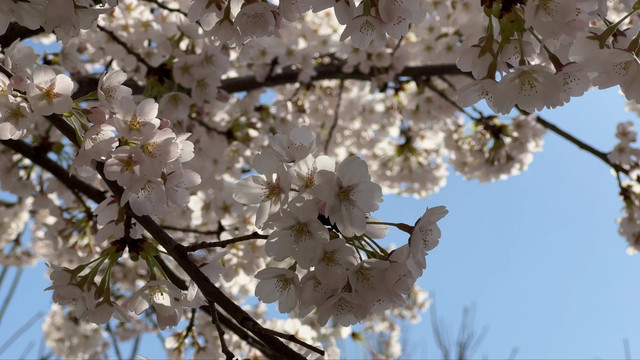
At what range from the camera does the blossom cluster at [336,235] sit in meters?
1.01

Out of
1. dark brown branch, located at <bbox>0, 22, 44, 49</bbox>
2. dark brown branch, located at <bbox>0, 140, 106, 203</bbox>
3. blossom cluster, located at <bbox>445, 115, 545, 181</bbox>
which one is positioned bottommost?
dark brown branch, located at <bbox>0, 140, 106, 203</bbox>

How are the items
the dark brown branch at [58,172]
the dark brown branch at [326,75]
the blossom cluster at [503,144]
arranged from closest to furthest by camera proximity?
the dark brown branch at [58,172] < the dark brown branch at [326,75] < the blossom cluster at [503,144]

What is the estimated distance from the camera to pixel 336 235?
1.06 meters

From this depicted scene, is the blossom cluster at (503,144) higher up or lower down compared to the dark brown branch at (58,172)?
higher up

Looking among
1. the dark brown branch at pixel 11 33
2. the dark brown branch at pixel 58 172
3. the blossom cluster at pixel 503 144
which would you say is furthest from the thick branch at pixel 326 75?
the dark brown branch at pixel 11 33

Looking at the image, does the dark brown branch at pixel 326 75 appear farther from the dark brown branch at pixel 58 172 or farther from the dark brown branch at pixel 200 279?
the dark brown branch at pixel 200 279

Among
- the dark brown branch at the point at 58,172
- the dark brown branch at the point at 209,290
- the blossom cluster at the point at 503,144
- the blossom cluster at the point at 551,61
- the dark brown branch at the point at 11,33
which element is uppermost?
the blossom cluster at the point at 503,144

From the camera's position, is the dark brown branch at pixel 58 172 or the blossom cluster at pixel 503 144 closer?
the dark brown branch at pixel 58 172

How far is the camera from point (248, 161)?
135 inches

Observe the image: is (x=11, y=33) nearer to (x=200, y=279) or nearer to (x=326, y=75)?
(x=200, y=279)

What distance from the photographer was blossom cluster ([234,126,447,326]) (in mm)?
1015

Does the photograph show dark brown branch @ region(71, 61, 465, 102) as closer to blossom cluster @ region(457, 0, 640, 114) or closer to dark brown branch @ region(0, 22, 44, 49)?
dark brown branch @ region(0, 22, 44, 49)

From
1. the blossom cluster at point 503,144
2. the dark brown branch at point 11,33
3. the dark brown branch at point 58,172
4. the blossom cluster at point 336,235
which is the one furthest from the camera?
the blossom cluster at point 503,144

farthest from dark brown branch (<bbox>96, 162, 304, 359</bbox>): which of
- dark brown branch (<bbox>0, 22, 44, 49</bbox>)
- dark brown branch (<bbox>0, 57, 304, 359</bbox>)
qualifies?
dark brown branch (<bbox>0, 22, 44, 49</bbox>)
